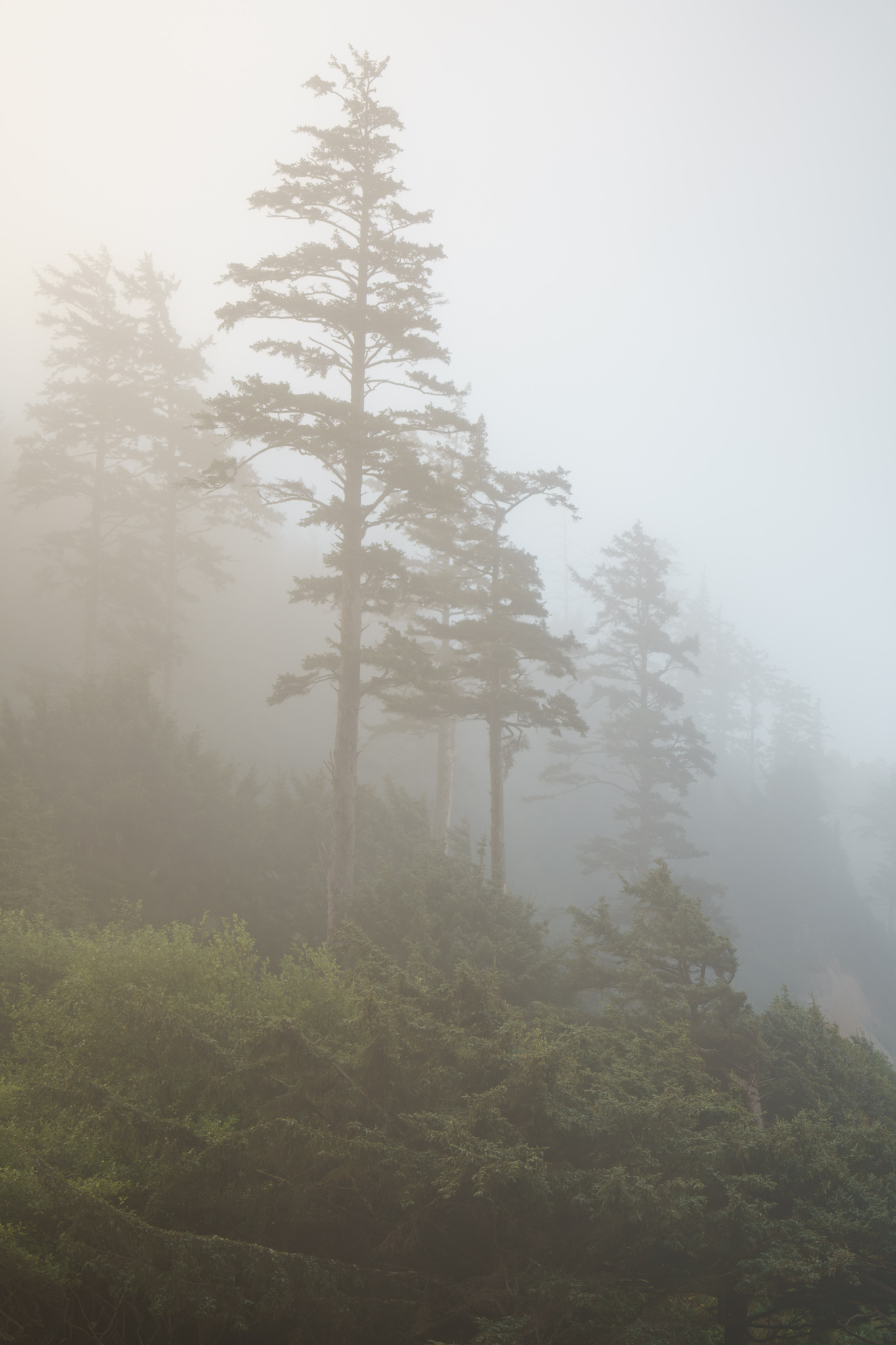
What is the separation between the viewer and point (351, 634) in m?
14.2

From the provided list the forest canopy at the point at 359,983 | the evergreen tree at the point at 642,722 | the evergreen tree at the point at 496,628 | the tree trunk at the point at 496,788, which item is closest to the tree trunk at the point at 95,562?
the forest canopy at the point at 359,983

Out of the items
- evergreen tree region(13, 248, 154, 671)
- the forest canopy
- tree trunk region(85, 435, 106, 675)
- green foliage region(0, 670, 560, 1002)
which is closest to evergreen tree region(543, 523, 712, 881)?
the forest canopy

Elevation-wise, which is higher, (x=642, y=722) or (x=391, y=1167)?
(x=642, y=722)

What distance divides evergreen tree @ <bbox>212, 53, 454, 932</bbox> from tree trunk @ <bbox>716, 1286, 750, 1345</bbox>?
847cm

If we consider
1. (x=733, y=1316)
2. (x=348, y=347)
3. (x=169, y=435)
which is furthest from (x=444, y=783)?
(x=733, y=1316)

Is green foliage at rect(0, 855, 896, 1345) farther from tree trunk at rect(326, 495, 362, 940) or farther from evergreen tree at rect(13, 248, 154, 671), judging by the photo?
evergreen tree at rect(13, 248, 154, 671)

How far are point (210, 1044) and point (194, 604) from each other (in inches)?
1372

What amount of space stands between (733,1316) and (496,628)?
541 inches

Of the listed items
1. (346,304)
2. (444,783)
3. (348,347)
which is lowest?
(444,783)

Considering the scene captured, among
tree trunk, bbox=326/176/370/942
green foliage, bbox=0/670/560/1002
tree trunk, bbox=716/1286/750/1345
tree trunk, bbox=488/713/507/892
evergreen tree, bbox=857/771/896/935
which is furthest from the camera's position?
evergreen tree, bbox=857/771/896/935

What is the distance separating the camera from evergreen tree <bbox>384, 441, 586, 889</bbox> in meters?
18.0

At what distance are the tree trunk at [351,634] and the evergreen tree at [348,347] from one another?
3cm

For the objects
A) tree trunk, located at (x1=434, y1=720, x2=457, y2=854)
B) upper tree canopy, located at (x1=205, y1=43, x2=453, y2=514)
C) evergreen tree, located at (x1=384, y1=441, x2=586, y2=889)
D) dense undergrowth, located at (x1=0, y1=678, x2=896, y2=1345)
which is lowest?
dense undergrowth, located at (x1=0, y1=678, x2=896, y2=1345)

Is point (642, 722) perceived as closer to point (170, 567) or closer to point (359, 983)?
point (170, 567)
